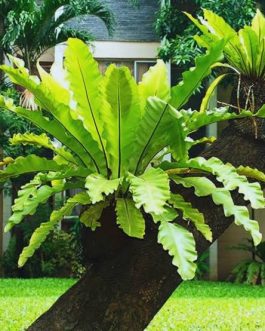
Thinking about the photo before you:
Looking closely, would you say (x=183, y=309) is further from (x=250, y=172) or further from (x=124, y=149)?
(x=124, y=149)

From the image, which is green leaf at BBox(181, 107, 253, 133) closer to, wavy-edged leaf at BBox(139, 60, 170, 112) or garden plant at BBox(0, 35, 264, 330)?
garden plant at BBox(0, 35, 264, 330)

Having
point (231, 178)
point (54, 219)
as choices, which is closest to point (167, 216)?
point (231, 178)

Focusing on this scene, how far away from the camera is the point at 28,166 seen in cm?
312

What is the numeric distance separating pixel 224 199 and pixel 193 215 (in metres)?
0.19

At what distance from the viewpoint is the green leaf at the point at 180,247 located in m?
2.64

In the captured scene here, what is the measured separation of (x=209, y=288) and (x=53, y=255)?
147 inches

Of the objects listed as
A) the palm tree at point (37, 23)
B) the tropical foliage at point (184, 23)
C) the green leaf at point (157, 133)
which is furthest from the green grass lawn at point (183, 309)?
Answer: the palm tree at point (37, 23)

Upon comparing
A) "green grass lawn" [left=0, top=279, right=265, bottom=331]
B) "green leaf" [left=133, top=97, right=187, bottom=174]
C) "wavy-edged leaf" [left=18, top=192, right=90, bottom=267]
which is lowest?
"green grass lawn" [left=0, top=279, right=265, bottom=331]

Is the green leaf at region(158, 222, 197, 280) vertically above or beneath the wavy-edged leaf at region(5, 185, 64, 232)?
beneath

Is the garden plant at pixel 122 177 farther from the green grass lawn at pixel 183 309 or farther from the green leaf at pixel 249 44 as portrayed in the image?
the green grass lawn at pixel 183 309

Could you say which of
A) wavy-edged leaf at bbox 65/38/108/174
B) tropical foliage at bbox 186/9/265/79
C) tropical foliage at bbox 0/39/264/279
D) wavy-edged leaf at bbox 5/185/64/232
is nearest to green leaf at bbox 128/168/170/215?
tropical foliage at bbox 0/39/264/279

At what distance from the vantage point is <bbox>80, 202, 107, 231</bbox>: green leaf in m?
3.08

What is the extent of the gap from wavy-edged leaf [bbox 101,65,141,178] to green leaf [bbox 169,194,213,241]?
239 millimetres

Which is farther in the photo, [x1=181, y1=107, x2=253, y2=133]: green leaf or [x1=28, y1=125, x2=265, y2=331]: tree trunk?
[x1=28, y1=125, x2=265, y2=331]: tree trunk
